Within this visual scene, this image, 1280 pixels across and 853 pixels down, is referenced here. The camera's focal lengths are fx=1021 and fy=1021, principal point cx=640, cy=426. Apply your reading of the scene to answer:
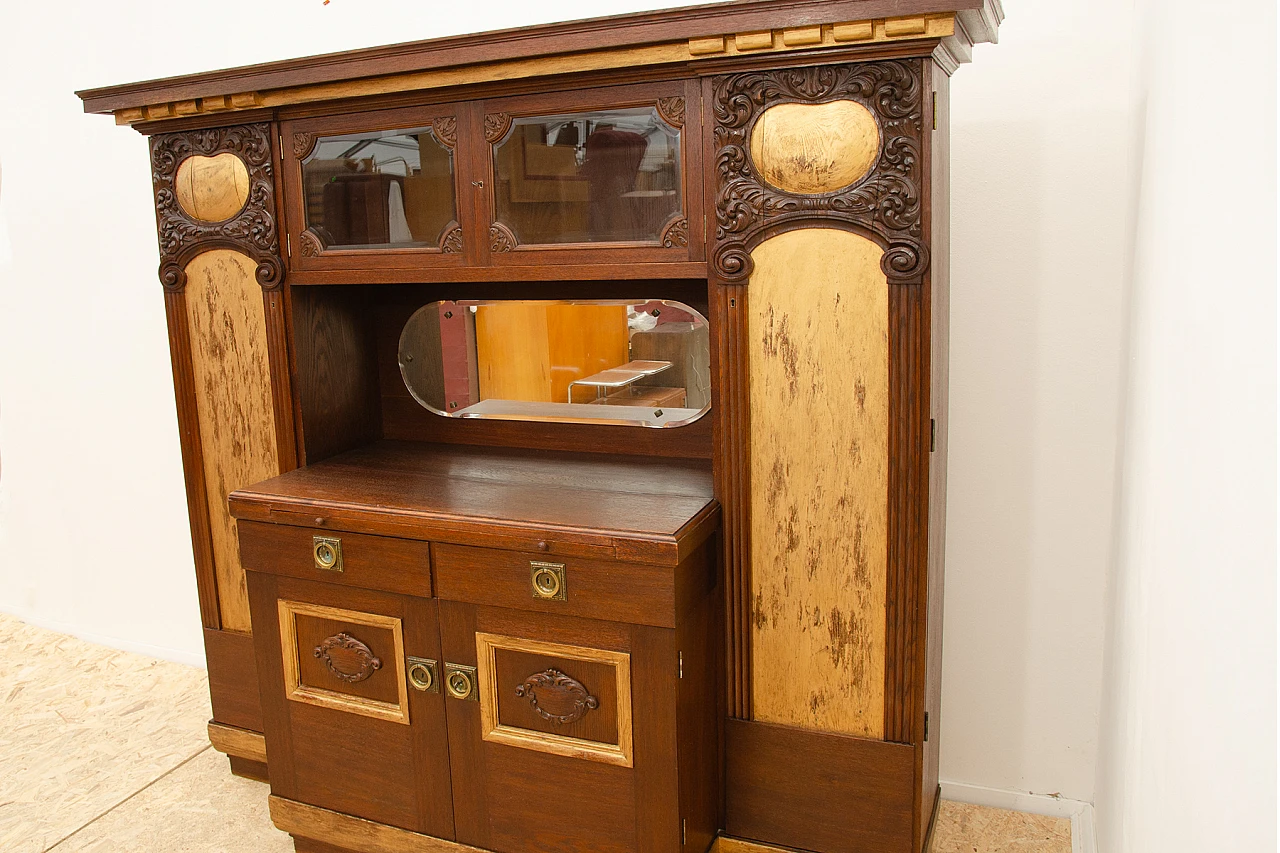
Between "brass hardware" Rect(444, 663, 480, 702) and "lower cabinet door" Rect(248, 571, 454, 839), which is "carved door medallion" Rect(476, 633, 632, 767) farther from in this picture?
"lower cabinet door" Rect(248, 571, 454, 839)

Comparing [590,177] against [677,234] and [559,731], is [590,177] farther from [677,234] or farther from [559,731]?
[559,731]

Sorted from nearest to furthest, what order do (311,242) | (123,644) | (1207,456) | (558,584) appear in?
(1207,456) → (558,584) → (311,242) → (123,644)

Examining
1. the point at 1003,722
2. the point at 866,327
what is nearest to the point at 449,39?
the point at 866,327

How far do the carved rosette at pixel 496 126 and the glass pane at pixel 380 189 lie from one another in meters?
0.11

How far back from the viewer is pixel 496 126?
2.20 m

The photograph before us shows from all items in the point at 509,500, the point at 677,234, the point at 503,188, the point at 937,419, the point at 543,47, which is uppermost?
the point at 543,47

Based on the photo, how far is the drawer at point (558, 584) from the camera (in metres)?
1.96

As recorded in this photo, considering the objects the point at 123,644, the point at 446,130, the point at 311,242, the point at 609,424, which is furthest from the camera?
the point at 123,644

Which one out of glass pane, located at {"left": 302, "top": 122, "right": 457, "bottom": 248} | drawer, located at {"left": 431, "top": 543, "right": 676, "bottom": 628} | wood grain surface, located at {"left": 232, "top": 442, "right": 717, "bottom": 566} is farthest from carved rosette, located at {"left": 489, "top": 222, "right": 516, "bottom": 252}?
drawer, located at {"left": 431, "top": 543, "right": 676, "bottom": 628}

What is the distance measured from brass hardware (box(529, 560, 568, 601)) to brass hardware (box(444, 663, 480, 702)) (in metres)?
0.26

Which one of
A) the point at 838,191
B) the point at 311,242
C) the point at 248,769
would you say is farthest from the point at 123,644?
the point at 838,191

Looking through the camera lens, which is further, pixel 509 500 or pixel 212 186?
pixel 212 186

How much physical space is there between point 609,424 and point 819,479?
0.71m

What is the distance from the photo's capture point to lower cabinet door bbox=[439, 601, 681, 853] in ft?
6.59
